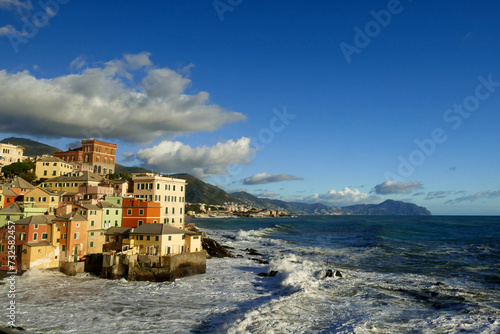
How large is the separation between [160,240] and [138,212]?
1171 centimetres

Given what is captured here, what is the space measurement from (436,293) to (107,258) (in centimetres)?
4010

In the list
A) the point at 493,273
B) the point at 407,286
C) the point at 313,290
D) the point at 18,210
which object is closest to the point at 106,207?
the point at 18,210

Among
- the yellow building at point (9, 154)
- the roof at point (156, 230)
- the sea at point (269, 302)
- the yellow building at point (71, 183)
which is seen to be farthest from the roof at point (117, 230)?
the yellow building at point (9, 154)

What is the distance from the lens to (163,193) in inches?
2370

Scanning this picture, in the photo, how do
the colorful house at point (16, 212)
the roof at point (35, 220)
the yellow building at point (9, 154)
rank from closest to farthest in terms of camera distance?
1. the roof at point (35, 220)
2. the colorful house at point (16, 212)
3. the yellow building at point (9, 154)

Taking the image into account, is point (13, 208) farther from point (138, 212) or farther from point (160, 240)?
point (160, 240)

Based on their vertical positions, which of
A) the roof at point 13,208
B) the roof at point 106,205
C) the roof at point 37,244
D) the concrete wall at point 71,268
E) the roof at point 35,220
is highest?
the roof at point 106,205

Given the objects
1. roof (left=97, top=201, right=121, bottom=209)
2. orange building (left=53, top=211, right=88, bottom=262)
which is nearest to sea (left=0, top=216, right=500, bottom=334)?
orange building (left=53, top=211, right=88, bottom=262)

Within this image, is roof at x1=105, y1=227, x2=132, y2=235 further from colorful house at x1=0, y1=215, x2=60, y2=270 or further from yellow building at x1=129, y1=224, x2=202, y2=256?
colorful house at x1=0, y1=215, x2=60, y2=270

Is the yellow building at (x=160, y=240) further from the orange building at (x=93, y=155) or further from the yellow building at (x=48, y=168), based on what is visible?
the orange building at (x=93, y=155)

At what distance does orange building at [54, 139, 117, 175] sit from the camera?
103938 millimetres

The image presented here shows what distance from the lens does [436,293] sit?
38219 millimetres

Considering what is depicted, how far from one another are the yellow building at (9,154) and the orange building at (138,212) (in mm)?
66705

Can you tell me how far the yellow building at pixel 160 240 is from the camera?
46906 mm
